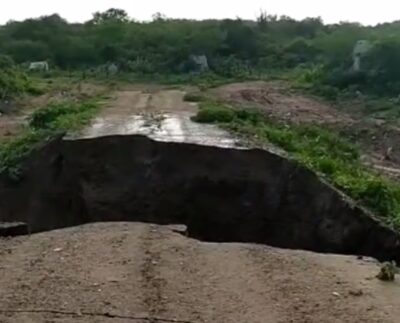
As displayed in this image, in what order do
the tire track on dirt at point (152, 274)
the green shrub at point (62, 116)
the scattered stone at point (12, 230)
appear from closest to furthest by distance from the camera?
1. the tire track on dirt at point (152, 274)
2. the scattered stone at point (12, 230)
3. the green shrub at point (62, 116)

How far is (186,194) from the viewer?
1138 cm

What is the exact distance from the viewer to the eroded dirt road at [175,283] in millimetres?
6609

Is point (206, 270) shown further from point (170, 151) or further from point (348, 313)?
point (170, 151)

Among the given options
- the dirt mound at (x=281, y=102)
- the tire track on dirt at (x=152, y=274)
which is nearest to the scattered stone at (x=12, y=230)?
the tire track on dirt at (x=152, y=274)

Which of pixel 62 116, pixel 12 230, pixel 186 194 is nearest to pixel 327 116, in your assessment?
pixel 62 116

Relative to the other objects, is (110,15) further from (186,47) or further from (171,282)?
(171,282)

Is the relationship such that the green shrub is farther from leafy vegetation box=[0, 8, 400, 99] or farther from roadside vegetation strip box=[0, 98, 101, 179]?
leafy vegetation box=[0, 8, 400, 99]

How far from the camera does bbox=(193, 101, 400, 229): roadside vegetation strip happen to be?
35.1 ft

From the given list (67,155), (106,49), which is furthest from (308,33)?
(67,155)

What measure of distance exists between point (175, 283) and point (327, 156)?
626cm

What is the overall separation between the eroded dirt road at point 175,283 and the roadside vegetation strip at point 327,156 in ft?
7.16

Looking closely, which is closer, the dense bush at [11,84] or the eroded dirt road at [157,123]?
the eroded dirt road at [157,123]

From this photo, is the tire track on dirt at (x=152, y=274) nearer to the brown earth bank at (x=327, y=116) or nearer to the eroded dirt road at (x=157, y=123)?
the eroded dirt road at (x=157, y=123)

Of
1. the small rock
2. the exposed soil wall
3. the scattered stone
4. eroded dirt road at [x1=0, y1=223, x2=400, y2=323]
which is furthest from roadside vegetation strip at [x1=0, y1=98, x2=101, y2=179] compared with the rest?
the small rock
